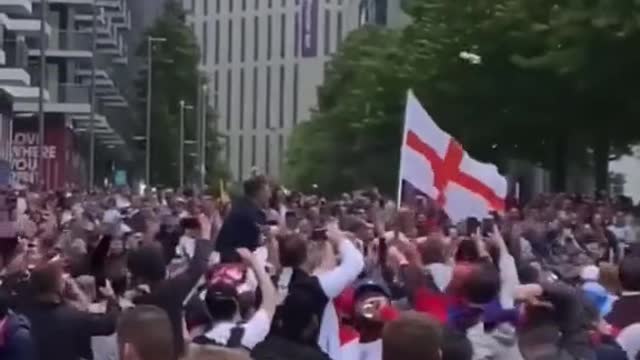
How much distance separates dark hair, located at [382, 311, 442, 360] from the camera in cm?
686

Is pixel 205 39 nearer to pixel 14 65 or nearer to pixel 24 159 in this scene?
pixel 14 65

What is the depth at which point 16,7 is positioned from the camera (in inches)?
3091

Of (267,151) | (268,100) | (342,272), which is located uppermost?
(342,272)

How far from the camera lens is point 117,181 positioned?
3912 inches

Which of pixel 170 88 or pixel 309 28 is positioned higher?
pixel 309 28

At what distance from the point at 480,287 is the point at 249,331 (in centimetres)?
107

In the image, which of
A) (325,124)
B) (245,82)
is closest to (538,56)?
(325,124)

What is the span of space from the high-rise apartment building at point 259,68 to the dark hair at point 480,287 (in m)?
164

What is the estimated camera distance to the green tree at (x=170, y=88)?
113 meters

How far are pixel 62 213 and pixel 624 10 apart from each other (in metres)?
17.5

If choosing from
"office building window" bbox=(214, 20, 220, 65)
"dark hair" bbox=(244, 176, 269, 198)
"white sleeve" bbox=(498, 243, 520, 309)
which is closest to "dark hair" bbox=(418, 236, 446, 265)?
"white sleeve" bbox=(498, 243, 520, 309)

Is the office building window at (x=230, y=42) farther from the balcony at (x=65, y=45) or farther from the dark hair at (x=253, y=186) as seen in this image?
the dark hair at (x=253, y=186)

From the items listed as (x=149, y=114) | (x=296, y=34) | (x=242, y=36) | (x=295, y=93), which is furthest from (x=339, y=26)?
(x=149, y=114)

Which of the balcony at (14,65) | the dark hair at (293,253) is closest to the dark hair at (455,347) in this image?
the dark hair at (293,253)
